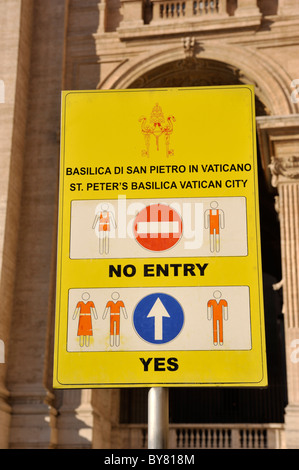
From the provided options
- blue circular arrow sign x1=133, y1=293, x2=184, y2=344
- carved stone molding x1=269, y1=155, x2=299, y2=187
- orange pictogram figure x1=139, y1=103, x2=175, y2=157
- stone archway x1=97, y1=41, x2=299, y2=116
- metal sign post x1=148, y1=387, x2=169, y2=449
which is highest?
stone archway x1=97, y1=41, x2=299, y2=116

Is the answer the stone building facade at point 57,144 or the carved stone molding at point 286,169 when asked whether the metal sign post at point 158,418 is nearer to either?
the stone building facade at point 57,144

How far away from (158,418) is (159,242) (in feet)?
3.98

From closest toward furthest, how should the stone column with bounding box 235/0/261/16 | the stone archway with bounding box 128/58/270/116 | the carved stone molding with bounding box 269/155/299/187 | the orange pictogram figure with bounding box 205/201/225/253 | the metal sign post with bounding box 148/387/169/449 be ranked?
the metal sign post with bounding box 148/387/169/449 < the orange pictogram figure with bounding box 205/201/225/253 < the carved stone molding with bounding box 269/155/299/187 < the stone column with bounding box 235/0/261/16 < the stone archway with bounding box 128/58/270/116

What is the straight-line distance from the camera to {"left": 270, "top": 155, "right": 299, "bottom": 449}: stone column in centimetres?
1568

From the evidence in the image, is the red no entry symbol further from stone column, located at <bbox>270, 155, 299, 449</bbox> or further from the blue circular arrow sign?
stone column, located at <bbox>270, 155, 299, 449</bbox>

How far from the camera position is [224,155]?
5004 mm

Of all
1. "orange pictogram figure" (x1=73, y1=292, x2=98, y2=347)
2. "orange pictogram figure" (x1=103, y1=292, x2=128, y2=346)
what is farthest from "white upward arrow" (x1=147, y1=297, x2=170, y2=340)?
"orange pictogram figure" (x1=73, y1=292, x2=98, y2=347)

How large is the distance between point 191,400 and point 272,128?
9.08m

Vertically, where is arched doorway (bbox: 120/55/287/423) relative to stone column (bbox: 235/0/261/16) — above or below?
below

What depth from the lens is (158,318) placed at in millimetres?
4684

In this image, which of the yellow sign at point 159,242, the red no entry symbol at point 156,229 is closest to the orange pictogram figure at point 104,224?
the yellow sign at point 159,242

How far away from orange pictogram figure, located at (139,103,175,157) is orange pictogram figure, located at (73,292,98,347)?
116cm

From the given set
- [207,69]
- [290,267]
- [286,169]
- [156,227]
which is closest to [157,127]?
[156,227]
